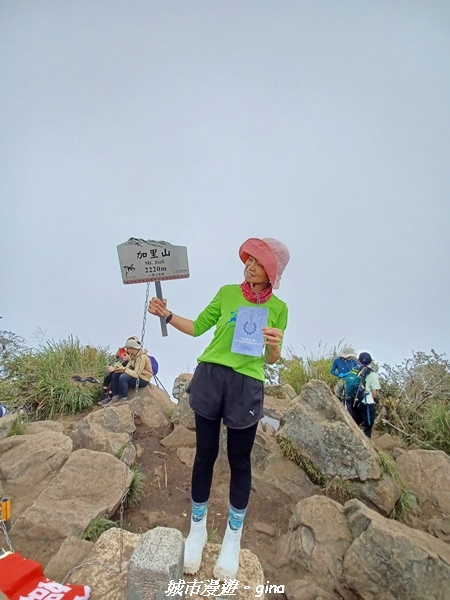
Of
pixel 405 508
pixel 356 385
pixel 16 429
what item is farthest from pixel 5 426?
pixel 356 385

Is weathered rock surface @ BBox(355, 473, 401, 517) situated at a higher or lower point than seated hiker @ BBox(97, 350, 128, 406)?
lower

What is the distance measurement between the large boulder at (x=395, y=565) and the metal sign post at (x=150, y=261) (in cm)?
262

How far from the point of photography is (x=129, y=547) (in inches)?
112

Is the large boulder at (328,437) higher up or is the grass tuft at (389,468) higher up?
the large boulder at (328,437)

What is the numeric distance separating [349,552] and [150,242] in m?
3.27

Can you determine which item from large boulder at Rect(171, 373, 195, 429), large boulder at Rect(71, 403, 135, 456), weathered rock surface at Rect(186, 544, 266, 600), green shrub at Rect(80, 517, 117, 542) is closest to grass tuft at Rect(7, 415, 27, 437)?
large boulder at Rect(71, 403, 135, 456)

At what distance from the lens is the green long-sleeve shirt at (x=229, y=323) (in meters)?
2.57

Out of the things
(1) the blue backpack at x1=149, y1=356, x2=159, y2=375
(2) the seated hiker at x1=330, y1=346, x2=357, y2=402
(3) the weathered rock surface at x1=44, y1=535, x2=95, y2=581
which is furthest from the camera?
(1) the blue backpack at x1=149, y1=356, x2=159, y2=375

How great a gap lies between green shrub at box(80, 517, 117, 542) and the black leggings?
4.79 feet

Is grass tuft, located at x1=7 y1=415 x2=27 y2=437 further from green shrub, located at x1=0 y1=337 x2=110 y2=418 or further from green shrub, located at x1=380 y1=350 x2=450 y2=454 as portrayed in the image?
green shrub, located at x1=380 y1=350 x2=450 y2=454

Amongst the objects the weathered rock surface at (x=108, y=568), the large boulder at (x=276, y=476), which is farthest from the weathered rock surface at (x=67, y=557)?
the large boulder at (x=276, y=476)

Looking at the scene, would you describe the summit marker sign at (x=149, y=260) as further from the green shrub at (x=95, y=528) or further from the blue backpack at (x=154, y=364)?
the blue backpack at (x=154, y=364)

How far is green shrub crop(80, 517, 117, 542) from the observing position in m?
3.40

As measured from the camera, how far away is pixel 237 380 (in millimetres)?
2551
